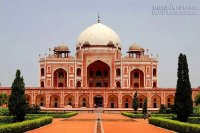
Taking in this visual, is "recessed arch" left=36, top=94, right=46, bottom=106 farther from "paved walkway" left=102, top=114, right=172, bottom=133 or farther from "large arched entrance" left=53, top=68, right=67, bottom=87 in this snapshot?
"paved walkway" left=102, top=114, right=172, bottom=133

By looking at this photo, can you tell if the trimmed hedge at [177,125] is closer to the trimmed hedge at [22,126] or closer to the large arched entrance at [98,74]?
the trimmed hedge at [22,126]

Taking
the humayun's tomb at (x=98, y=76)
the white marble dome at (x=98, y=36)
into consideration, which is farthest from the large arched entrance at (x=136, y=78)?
the white marble dome at (x=98, y=36)

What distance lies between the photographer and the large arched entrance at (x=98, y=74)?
190 ft

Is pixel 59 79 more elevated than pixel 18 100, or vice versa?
pixel 59 79

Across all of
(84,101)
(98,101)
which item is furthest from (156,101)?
(84,101)

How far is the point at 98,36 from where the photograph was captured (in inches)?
2309

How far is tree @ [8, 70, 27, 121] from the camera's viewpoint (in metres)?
23.3

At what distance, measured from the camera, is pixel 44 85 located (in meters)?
55.0

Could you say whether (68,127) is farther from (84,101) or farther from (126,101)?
→ (126,101)

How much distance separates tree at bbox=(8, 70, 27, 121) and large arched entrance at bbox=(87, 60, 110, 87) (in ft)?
109

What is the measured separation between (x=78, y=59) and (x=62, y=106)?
8.16m

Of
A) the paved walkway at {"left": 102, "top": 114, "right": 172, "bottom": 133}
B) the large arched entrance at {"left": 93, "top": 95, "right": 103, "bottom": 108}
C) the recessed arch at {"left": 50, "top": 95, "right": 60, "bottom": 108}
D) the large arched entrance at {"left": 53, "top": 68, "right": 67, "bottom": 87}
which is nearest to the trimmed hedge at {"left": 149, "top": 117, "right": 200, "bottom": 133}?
the paved walkway at {"left": 102, "top": 114, "right": 172, "bottom": 133}

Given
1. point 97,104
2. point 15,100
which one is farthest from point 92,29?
point 15,100

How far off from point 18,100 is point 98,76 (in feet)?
116
